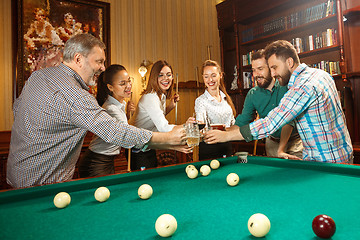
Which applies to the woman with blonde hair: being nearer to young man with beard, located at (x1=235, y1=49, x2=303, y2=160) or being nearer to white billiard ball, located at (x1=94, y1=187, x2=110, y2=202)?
young man with beard, located at (x1=235, y1=49, x2=303, y2=160)

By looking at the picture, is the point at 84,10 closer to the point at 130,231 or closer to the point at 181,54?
the point at 181,54

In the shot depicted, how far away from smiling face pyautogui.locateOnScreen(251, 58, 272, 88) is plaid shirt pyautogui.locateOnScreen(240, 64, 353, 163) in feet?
3.40

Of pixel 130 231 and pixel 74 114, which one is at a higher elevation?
pixel 74 114

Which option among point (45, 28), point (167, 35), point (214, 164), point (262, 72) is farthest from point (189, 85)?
point (214, 164)

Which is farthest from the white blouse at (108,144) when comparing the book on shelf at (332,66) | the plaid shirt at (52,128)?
the book on shelf at (332,66)

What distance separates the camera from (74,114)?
1778 millimetres

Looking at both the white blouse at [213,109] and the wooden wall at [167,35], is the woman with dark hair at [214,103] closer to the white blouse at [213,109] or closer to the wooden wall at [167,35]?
the white blouse at [213,109]

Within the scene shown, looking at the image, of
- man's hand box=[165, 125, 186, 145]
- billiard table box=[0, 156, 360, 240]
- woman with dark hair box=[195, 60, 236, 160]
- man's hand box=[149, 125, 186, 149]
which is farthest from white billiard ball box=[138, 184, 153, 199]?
woman with dark hair box=[195, 60, 236, 160]

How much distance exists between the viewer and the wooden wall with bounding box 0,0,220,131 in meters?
Answer: 4.87

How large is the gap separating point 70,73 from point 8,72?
2.58 metres

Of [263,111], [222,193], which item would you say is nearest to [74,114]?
[222,193]

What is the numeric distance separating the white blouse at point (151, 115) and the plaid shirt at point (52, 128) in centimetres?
82

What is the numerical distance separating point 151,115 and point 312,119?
1447mm

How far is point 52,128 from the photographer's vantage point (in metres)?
1.82
